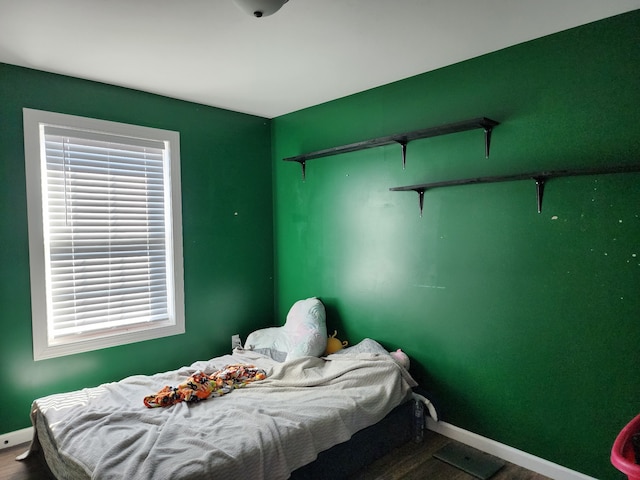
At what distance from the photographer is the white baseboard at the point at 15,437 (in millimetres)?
2732

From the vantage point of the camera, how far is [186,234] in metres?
3.58

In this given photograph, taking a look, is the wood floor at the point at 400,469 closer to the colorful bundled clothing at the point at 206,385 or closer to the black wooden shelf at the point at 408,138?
the colorful bundled clothing at the point at 206,385

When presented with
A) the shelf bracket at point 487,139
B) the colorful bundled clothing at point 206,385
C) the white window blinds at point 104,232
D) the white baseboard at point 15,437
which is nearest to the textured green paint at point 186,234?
the white baseboard at point 15,437

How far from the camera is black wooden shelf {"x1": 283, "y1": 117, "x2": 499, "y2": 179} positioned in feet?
8.48

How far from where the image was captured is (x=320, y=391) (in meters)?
2.63

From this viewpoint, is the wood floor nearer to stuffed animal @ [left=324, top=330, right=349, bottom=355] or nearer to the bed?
the bed

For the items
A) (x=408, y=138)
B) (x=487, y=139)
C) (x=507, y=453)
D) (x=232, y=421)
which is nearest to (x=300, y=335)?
(x=232, y=421)

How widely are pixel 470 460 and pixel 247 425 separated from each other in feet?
4.63

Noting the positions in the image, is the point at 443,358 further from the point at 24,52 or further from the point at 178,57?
the point at 24,52

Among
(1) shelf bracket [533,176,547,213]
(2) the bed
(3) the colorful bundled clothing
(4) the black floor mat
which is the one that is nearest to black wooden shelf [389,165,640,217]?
(1) shelf bracket [533,176,547,213]

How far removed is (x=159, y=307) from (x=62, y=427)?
4.40 feet

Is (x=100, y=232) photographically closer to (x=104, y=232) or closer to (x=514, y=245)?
(x=104, y=232)

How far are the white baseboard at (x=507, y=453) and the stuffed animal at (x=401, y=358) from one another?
42 centimetres

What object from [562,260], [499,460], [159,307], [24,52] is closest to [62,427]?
[159,307]
